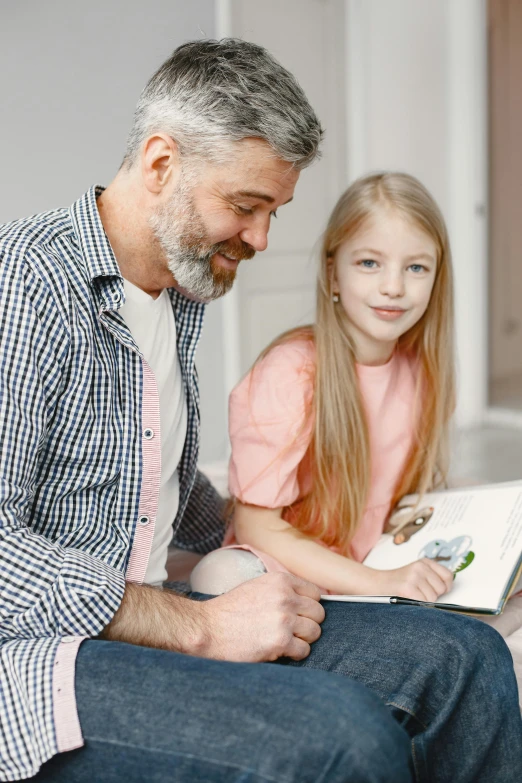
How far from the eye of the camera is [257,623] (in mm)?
1064

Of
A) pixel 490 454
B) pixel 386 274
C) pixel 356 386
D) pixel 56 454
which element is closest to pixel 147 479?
pixel 56 454

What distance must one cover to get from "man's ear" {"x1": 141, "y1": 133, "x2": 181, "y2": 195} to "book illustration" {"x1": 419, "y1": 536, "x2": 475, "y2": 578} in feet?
2.23

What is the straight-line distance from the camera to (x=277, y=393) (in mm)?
1466

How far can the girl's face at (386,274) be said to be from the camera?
150 centimetres

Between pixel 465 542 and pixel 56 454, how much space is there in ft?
2.09

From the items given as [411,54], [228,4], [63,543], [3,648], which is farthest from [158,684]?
[411,54]

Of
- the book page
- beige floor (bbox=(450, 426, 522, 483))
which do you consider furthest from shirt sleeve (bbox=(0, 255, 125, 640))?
beige floor (bbox=(450, 426, 522, 483))

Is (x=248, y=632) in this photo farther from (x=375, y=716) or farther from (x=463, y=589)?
(x=463, y=589)

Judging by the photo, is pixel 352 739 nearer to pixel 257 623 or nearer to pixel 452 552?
pixel 257 623

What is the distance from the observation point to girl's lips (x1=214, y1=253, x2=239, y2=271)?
4.22ft

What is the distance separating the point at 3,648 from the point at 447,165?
4106 millimetres

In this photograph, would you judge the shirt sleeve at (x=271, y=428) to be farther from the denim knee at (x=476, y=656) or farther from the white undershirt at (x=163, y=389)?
the denim knee at (x=476, y=656)

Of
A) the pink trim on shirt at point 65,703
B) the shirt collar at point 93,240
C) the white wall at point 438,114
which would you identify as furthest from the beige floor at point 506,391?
the pink trim on shirt at point 65,703

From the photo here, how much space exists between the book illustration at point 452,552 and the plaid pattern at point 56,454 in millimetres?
474
